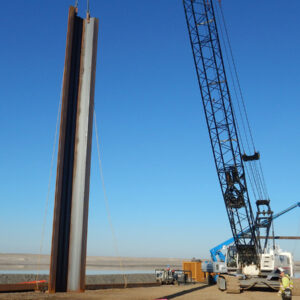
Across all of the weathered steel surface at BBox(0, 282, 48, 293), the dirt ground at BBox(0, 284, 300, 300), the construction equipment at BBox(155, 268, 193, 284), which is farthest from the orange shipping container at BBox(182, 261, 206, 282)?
the weathered steel surface at BBox(0, 282, 48, 293)

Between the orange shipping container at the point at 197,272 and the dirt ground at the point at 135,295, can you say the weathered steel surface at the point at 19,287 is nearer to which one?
the dirt ground at the point at 135,295

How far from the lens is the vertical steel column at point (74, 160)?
39.3ft

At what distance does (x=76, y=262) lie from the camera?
12.0 metres

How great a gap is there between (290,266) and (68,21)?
23.9m

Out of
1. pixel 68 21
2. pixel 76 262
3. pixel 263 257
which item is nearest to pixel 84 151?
pixel 76 262

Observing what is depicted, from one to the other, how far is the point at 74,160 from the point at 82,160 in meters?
0.32

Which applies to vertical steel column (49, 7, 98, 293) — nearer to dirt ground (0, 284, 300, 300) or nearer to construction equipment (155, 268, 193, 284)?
dirt ground (0, 284, 300, 300)

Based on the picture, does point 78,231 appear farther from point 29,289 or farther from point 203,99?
point 203,99

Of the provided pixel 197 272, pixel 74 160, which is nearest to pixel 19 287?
pixel 74 160

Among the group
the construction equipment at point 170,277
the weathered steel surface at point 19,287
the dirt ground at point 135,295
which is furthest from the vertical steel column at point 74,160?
the construction equipment at point 170,277

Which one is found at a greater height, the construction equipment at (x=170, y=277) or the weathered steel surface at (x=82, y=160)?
the weathered steel surface at (x=82, y=160)

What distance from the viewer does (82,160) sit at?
1274 centimetres

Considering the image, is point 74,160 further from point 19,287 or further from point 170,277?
point 170,277

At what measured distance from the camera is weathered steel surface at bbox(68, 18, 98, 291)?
39.3 ft
